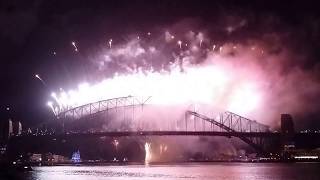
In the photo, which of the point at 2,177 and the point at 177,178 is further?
the point at 177,178

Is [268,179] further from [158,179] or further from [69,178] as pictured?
[69,178]

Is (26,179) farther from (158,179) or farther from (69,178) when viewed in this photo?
(158,179)

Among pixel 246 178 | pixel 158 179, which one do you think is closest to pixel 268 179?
pixel 246 178

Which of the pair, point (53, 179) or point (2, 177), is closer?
point (2, 177)

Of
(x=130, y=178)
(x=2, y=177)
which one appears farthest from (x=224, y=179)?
(x=2, y=177)

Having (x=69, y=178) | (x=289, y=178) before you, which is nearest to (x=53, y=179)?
(x=69, y=178)

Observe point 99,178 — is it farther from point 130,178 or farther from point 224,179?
point 224,179

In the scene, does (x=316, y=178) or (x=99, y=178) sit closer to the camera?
(x=316, y=178)
